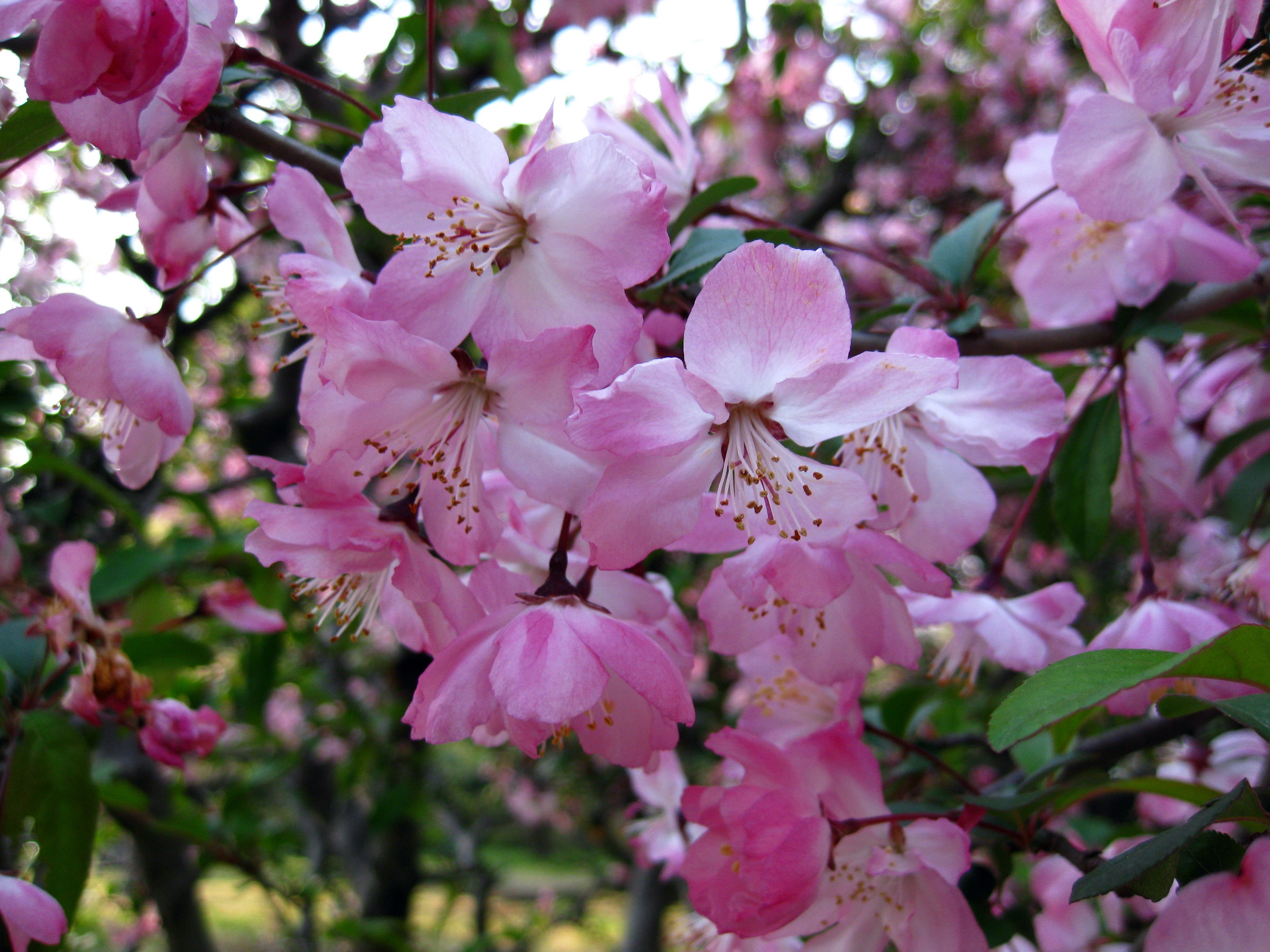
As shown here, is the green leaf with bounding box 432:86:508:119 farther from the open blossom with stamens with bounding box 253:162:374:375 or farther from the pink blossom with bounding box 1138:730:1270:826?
the pink blossom with bounding box 1138:730:1270:826

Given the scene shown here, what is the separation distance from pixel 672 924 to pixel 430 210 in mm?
1116

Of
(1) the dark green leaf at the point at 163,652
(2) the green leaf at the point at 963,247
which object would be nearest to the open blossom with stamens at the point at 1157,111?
(2) the green leaf at the point at 963,247

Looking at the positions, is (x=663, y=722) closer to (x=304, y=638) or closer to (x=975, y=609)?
(x=975, y=609)

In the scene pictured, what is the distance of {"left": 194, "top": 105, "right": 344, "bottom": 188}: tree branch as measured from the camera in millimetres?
749

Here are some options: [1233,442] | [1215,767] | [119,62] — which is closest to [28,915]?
[119,62]

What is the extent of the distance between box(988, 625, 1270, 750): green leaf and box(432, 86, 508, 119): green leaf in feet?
2.29

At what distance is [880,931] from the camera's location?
2.61 ft

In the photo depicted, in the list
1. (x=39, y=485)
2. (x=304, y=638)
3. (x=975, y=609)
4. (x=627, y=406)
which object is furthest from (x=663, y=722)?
(x=304, y=638)

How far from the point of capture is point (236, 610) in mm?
1330

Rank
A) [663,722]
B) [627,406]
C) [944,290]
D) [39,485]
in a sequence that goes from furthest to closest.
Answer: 1. [39,485]
2. [944,290]
3. [663,722]
4. [627,406]

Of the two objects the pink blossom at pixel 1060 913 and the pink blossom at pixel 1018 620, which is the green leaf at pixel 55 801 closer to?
the pink blossom at pixel 1018 620

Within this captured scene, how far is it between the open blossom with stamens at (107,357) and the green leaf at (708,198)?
1.65 ft

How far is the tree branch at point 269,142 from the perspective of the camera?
2.46 feet

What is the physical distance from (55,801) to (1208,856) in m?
1.16
